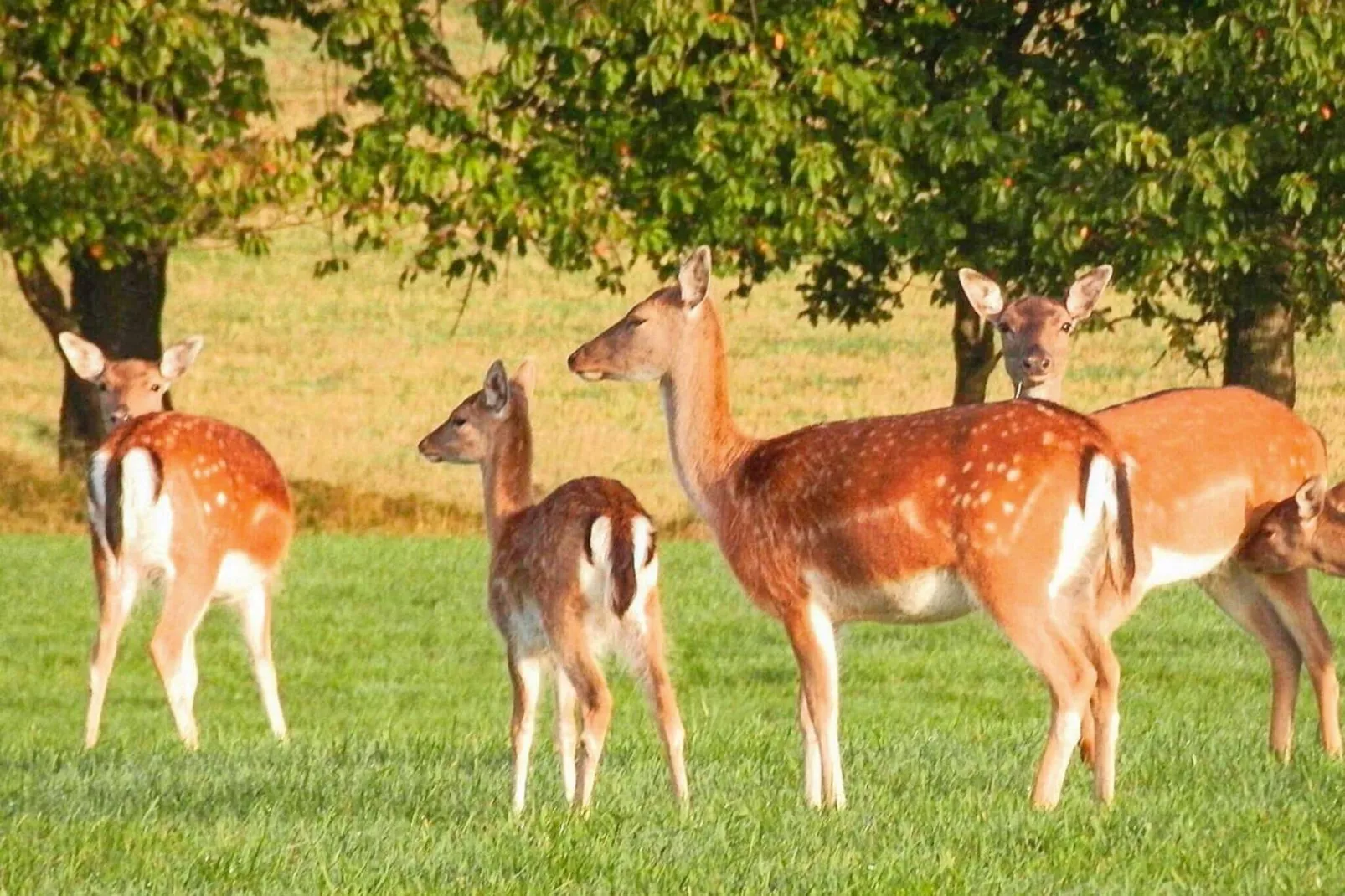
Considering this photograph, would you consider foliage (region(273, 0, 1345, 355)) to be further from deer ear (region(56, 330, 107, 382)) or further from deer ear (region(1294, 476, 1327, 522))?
deer ear (region(1294, 476, 1327, 522))

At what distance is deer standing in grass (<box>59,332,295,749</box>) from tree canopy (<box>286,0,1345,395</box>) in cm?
697

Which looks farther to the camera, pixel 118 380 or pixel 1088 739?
pixel 118 380

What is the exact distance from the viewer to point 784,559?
7.88 meters

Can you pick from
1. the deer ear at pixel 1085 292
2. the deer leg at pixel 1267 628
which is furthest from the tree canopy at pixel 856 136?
the deer leg at pixel 1267 628

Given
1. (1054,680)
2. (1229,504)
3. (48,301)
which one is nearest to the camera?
(1054,680)

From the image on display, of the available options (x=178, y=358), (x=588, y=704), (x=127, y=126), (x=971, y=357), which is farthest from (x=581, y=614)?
(x=971, y=357)

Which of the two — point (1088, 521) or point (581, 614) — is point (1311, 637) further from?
point (581, 614)

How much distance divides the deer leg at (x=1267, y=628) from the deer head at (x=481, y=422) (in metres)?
2.63

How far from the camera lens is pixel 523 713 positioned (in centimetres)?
781

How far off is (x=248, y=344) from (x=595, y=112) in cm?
1603

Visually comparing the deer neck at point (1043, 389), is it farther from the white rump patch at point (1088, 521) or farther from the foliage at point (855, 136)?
the foliage at point (855, 136)

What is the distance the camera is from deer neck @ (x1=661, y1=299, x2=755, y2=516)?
8.49m

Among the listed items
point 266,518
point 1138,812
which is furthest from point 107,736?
point 1138,812

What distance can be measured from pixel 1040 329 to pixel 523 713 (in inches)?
135
